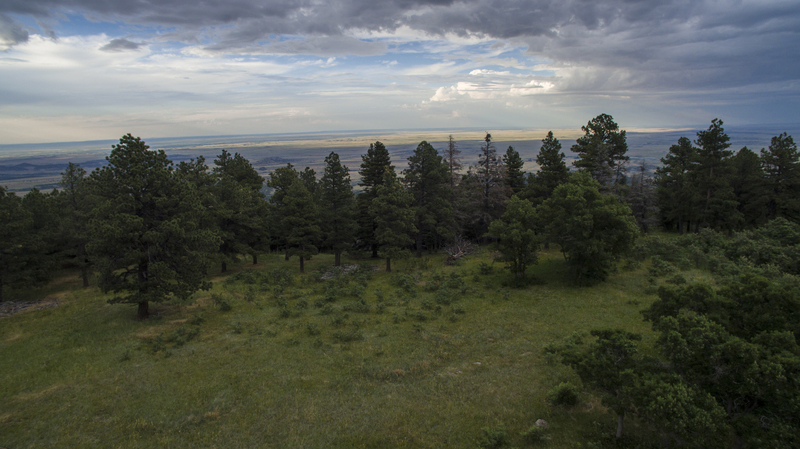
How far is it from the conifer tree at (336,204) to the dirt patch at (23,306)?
24.1 metres

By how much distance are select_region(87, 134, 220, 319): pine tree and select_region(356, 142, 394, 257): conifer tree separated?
21.8 m

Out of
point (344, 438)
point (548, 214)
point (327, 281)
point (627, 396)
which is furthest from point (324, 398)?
point (548, 214)

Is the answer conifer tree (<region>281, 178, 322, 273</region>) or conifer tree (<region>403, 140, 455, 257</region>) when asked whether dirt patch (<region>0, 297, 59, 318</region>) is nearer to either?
conifer tree (<region>281, 178, 322, 273</region>)

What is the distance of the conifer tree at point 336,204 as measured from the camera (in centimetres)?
3925

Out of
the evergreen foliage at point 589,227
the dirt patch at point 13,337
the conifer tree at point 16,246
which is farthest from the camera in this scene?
the conifer tree at point 16,246

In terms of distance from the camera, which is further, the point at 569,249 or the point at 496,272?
the point at 496,272

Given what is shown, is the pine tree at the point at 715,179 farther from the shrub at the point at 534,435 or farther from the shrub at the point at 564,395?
the shrub at the point at 534,435

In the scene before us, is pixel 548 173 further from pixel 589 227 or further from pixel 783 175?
A: pixel 783 175

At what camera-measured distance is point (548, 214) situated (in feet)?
100

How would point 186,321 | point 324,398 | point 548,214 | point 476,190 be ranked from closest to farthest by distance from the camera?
point 324,398 → point 186,321 → point 548,214 → point 476,190

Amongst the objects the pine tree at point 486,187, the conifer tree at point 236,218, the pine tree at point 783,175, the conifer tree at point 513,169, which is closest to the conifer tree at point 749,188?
the pine tree at point 783,175

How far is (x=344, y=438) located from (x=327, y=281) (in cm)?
2192

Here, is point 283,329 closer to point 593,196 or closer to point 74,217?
point 593,196

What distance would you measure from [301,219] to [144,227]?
15.8 m
